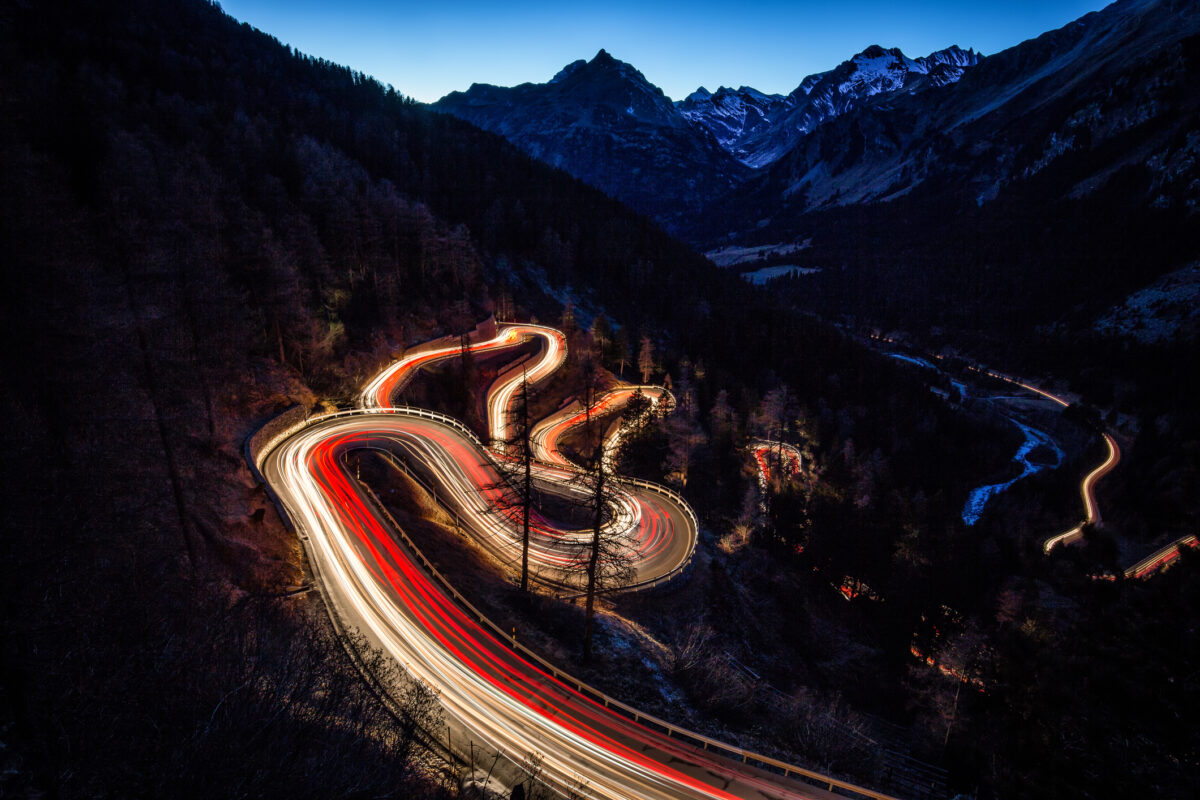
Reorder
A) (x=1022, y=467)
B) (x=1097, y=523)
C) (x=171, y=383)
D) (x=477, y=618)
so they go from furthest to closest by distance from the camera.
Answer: (x=1022, y=467) < (x=1097, y=523) < (x=477, y=618) < (x=171, y=383)

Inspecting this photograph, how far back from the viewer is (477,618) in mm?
21688

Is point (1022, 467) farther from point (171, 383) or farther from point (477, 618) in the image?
point (171, 383)

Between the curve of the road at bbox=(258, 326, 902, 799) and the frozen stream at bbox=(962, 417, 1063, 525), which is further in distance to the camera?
the frozen stream at bbox=(962, 417, 1063, 525)

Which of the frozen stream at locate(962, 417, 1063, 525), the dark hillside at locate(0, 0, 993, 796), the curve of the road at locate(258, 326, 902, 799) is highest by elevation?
the dark hillside at locate(0, 0, 993, 796)

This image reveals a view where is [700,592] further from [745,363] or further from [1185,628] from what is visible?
[745,363]

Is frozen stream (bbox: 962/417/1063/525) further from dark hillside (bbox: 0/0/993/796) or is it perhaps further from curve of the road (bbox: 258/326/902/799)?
curve of the road (bbox: 258/326/902/799)

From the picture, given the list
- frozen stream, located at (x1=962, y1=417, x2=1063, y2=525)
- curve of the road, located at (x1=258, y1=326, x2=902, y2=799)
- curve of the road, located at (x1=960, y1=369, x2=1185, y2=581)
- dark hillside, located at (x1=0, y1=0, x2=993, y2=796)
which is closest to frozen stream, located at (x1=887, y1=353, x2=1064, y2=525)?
frozen stream, located at (x1=962, y1=417, x2=1063, y2=525)

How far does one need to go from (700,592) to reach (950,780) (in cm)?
1546

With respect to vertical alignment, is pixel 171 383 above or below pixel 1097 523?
above

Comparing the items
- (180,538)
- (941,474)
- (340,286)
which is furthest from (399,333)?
(941,474)

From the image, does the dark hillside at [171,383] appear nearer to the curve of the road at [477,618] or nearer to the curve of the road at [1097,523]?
the curve of the road at [477,618]

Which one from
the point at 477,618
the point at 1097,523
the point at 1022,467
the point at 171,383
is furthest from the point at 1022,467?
the point at 171,383

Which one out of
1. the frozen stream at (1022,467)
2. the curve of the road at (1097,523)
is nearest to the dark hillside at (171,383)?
the frozen stream at (1022,467)

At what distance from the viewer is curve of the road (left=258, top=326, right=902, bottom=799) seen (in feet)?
51.3
